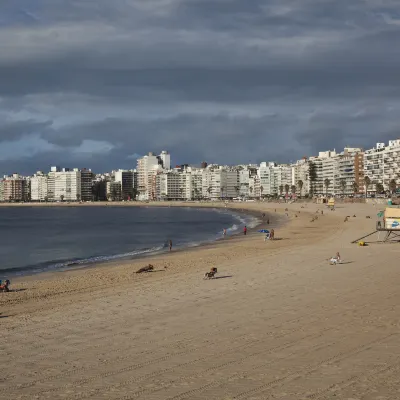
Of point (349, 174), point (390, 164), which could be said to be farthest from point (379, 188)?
point (349, 174)

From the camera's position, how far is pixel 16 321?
13.3 metres

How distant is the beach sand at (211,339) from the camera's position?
8016 millimetres

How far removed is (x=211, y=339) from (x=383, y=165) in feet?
524

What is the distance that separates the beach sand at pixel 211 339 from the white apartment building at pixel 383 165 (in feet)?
473

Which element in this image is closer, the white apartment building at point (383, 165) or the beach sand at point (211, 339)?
the beach sand at point (211, 339)

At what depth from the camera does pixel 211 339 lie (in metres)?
10.6

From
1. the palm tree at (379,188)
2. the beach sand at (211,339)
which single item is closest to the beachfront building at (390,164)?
the palm tree at (379,188)

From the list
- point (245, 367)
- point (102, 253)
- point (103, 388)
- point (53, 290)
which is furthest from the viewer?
point (102, 253)

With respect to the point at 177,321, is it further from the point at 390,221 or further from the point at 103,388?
the point at 390,221

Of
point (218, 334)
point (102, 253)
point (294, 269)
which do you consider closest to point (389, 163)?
point (102, 253)

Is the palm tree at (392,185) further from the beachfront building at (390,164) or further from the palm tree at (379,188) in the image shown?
the beachfront building at (390,164)

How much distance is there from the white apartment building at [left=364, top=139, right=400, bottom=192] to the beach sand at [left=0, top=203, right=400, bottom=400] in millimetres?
144221

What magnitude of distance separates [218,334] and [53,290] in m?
10.3

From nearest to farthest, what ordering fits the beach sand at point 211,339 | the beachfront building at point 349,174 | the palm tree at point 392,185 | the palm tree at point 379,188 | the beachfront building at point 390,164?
the beach sand at point 211,339 → the palm tree at point 392,185 → the palm tree at point 379,188 → the beachfront building at point 390,164 → the beachfront building at point 349,174
